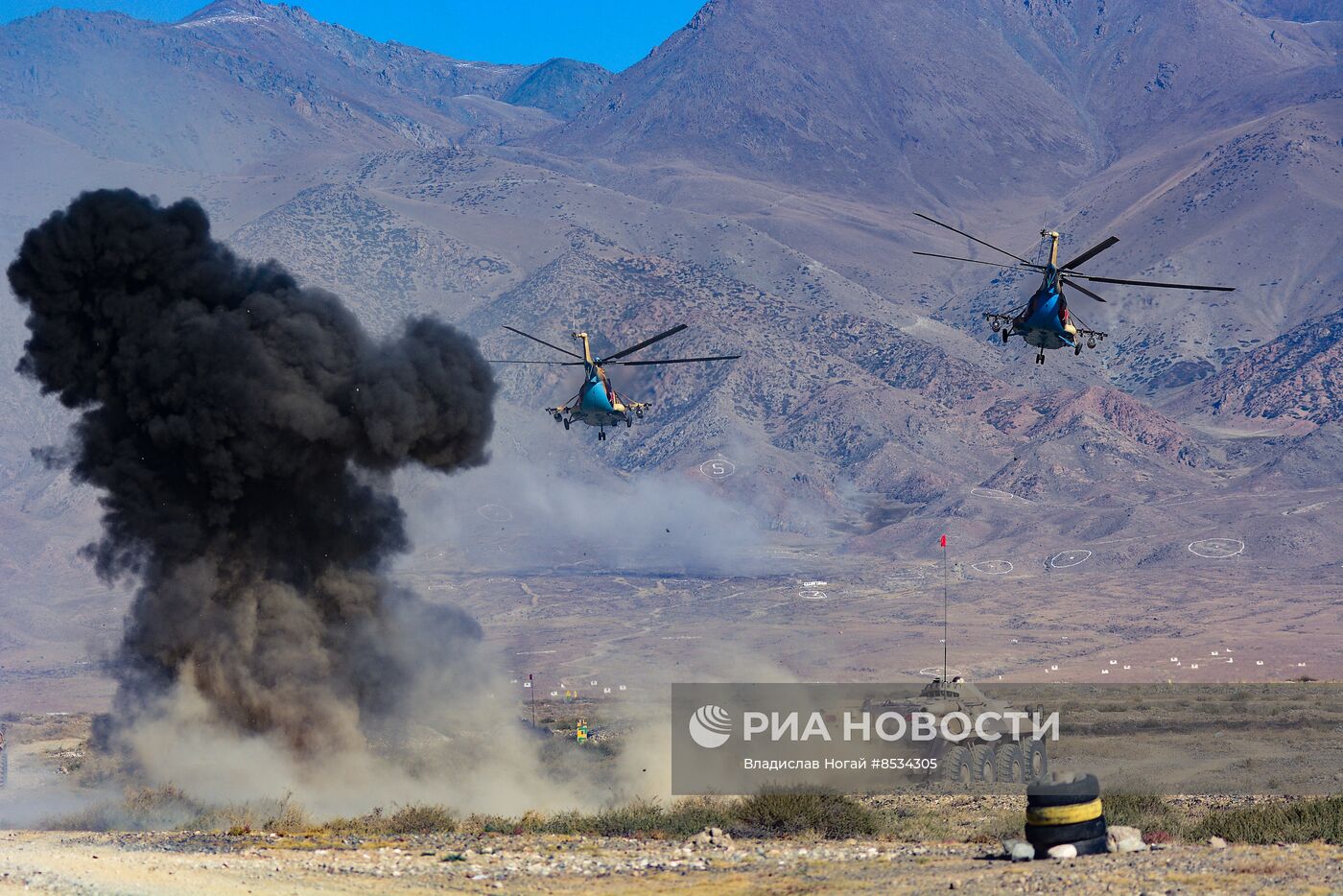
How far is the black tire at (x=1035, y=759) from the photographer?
4212 centimetres

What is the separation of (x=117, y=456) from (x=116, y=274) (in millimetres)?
5488

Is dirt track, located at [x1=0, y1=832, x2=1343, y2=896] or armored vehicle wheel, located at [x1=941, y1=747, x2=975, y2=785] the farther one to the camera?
armored vehicle wheel, located at [x1=941, y1=747, x2=975, y2=785]

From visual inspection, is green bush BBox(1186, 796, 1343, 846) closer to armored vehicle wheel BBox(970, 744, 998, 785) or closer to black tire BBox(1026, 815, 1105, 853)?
black tire BBox(1026, 815, 1105, 853)

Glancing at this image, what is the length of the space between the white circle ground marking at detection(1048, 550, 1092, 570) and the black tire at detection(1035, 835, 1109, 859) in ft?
368

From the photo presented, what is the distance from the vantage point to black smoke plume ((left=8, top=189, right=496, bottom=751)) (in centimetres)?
4462

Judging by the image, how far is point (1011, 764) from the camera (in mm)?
41875

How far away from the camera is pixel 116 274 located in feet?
155

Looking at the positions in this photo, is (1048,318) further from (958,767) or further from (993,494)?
(993,494)

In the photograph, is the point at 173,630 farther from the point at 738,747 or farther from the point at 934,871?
the point at 934,871

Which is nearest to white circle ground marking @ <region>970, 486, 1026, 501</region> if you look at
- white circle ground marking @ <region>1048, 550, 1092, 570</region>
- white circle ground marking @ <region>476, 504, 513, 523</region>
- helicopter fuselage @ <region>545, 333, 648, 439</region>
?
white circle ground marking @ <region>1048, 550, 1092, 570</region>

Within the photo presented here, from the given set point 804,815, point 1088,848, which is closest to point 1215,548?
point 804,815

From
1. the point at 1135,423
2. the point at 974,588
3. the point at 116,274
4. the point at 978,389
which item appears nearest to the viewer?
the point at 116,274

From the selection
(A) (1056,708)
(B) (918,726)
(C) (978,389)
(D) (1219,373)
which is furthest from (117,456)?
(D) (1219,373)

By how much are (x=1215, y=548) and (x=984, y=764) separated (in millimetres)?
101718
